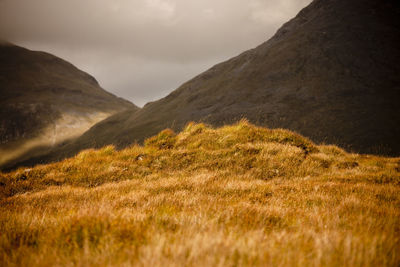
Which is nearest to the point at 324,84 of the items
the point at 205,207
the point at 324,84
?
the point at 324,84

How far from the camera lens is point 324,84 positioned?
6166cm

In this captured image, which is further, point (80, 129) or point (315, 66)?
point (80, 129)

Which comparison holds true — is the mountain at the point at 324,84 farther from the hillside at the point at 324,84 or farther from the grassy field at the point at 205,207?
the grassy field at the point at 205,207

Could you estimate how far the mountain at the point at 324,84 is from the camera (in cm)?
4309

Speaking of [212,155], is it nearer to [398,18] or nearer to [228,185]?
[228,185]

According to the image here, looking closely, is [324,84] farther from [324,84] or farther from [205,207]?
[205,207]

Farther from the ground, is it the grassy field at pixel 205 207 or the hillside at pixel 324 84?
the hillside at pixel 324 84

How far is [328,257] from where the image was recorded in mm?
1525

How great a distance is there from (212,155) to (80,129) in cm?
17857

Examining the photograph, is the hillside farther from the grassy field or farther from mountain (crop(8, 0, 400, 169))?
the grassy field

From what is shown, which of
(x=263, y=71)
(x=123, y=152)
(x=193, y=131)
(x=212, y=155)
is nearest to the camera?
(x=212, y=155)

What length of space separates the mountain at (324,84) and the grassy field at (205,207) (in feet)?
117

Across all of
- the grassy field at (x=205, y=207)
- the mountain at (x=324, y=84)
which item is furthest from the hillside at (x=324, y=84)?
the grassy field at (x=205, y=207)

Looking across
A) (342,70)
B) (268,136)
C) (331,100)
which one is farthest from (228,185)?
(342,70)
